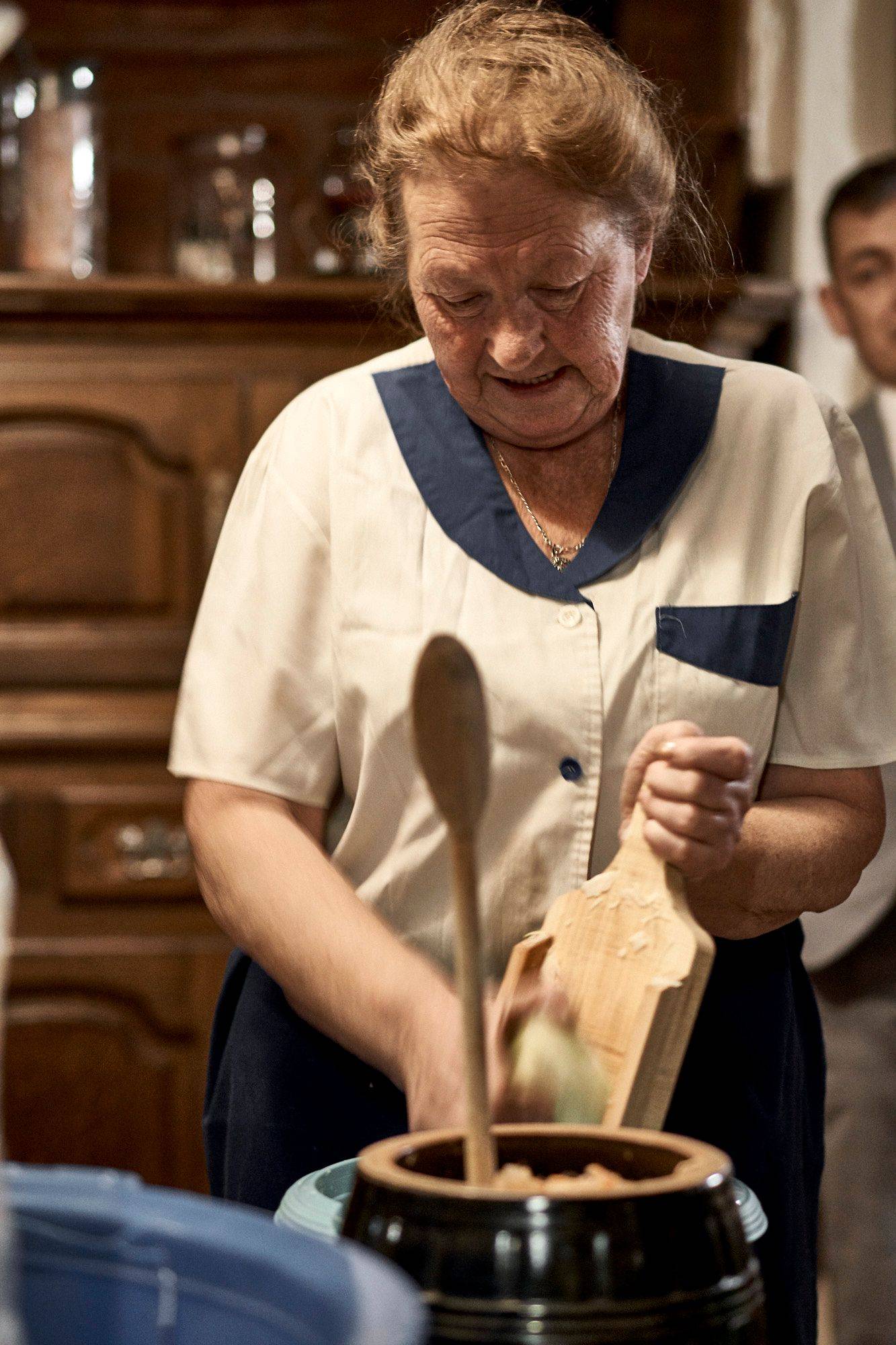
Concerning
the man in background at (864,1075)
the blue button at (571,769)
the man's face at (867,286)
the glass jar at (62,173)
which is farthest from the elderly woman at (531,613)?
the glass jar at (62,173)

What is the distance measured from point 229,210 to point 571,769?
1719 millimetres

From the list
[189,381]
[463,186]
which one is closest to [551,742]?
[463,186]

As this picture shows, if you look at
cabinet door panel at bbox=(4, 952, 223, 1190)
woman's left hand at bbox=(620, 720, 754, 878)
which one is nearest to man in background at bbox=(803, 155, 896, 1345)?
cabinet door panel at bbox=(4, 952, 223, 1190)

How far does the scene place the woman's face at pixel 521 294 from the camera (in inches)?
35.6

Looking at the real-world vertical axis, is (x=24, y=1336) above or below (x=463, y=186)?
below

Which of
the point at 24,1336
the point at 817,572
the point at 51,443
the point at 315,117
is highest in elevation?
the point at 315,117

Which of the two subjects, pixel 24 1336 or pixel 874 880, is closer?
pixel 24 1336

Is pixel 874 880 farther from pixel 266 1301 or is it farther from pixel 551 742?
pixel 266 1301

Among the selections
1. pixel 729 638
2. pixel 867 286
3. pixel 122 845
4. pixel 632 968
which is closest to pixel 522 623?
pixel 729 638

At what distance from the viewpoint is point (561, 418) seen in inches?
38.1

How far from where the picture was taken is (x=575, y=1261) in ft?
1.55

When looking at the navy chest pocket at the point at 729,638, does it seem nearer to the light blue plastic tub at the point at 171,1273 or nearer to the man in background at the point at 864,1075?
the light blue plastic tub at the point at 171,1273

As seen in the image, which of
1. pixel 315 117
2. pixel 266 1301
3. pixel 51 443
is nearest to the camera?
pixel 266 1301

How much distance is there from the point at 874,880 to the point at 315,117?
1.48m
